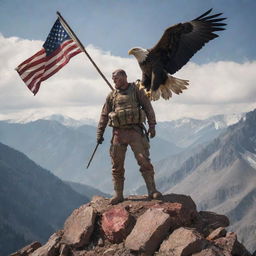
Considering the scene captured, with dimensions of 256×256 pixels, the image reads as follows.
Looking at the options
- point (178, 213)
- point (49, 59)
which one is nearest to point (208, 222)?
point (178, 213)

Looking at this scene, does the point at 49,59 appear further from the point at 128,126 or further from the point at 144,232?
the point at 144,232

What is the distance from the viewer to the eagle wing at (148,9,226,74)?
42.7ft

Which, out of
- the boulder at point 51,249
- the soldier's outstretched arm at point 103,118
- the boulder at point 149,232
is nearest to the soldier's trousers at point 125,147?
the soldier's outstretched arm at point 103,118

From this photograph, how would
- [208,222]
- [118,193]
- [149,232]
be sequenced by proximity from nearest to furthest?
1. [149,232]
2. [208,222]
3. [118,193]

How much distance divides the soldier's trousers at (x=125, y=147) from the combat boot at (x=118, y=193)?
14 cm

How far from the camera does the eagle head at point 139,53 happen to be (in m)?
13.9

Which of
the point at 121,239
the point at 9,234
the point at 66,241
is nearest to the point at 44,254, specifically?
the point at 66,241

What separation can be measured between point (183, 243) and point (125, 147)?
4.31 metres

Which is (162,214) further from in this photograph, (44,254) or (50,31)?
(50,31)

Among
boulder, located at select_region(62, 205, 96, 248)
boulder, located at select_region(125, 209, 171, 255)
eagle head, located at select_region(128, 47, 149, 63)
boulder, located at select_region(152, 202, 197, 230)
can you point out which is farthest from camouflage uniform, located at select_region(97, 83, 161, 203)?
boulder, located at select_region(125, 209, 171, 255)

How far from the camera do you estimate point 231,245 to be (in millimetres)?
9727

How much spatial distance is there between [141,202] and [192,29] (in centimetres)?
640

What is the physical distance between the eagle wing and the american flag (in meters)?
3.05

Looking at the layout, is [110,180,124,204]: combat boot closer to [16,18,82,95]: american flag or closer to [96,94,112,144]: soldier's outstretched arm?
[96,94,112,144]: soldier's outstretched arm
